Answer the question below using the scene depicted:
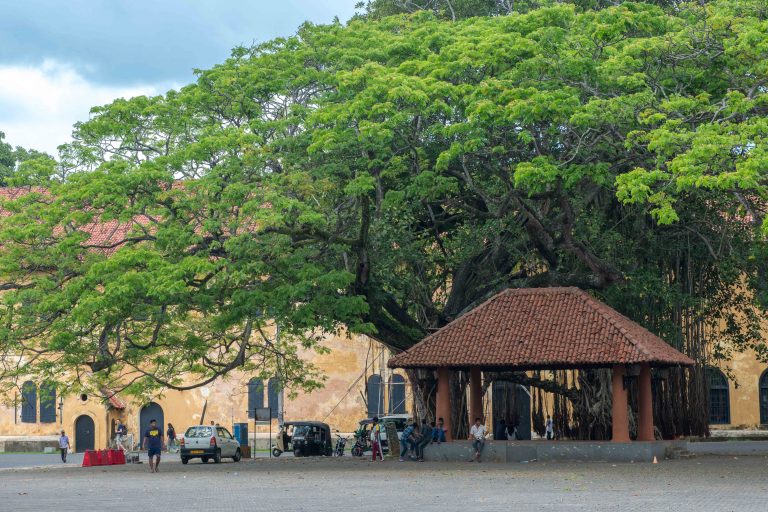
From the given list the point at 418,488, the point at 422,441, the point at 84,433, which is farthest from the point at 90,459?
the point at 84,433

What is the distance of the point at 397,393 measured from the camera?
177 feet

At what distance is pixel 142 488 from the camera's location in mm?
23281

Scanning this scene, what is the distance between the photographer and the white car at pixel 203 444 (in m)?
37.7

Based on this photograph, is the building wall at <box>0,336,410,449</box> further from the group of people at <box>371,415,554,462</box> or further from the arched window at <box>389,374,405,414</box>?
the group of people at <box>371,415,554,462</box>

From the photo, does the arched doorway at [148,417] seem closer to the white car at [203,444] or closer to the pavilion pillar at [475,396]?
the white car at [203,444]

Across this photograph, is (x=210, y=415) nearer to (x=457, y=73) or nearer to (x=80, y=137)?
(x=80, y=137)

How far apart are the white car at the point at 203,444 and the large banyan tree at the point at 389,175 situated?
4562mm

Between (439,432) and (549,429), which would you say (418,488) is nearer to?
(439,432)

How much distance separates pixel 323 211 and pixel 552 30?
7085 millimetres

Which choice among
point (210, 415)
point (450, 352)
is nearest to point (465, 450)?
point (450, 352)

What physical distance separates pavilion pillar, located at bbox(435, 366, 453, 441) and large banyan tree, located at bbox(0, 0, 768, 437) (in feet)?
8.80

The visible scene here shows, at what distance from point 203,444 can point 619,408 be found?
1405 centimetres

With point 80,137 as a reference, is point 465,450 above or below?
below

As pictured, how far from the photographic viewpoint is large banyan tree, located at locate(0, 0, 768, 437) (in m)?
26.3
